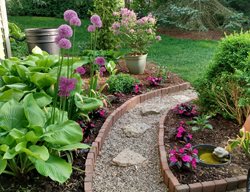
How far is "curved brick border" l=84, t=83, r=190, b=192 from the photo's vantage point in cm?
278

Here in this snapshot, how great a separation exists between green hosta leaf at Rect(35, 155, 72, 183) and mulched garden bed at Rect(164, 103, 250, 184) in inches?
38.7

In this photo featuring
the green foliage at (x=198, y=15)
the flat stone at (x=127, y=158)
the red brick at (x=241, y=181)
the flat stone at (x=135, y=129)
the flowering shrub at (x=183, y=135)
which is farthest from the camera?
the green foliage at (x=198, y=15)

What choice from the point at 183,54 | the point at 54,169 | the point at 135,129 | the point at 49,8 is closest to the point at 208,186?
the point at 54,169

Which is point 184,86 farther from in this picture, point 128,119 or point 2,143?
point 2,143

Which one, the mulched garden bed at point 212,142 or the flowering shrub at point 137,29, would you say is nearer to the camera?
the mulched garden bed at point 212,142

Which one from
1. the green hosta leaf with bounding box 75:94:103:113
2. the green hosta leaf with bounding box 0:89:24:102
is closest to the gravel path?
the green hosta leaf with bounding box 75:94:103:113

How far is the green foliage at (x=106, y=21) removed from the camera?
6246 mm

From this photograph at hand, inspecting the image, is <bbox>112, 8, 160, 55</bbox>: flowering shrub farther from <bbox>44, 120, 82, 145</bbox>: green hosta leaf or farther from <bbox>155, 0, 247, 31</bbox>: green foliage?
<bbox>155, 0, 247, 31</bbox>: green foliage

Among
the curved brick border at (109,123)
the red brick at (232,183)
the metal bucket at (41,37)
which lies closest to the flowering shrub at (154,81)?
the curved brick border at (109,123)

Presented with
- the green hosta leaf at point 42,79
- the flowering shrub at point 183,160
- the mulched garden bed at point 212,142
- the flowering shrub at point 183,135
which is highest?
the green hosta leaf at point 42,79

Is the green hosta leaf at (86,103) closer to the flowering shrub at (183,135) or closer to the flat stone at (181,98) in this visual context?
the flowering shrub at (183,135)

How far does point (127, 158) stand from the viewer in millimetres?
3254

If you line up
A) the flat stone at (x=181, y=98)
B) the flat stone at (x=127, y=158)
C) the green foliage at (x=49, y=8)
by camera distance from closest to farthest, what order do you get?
the flat stone at (x=127, y=158) < the flat stone at (x=181, y=98) < the green foliage at (x=49, y=8)

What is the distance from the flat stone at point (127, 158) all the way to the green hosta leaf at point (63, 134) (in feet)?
2.31
